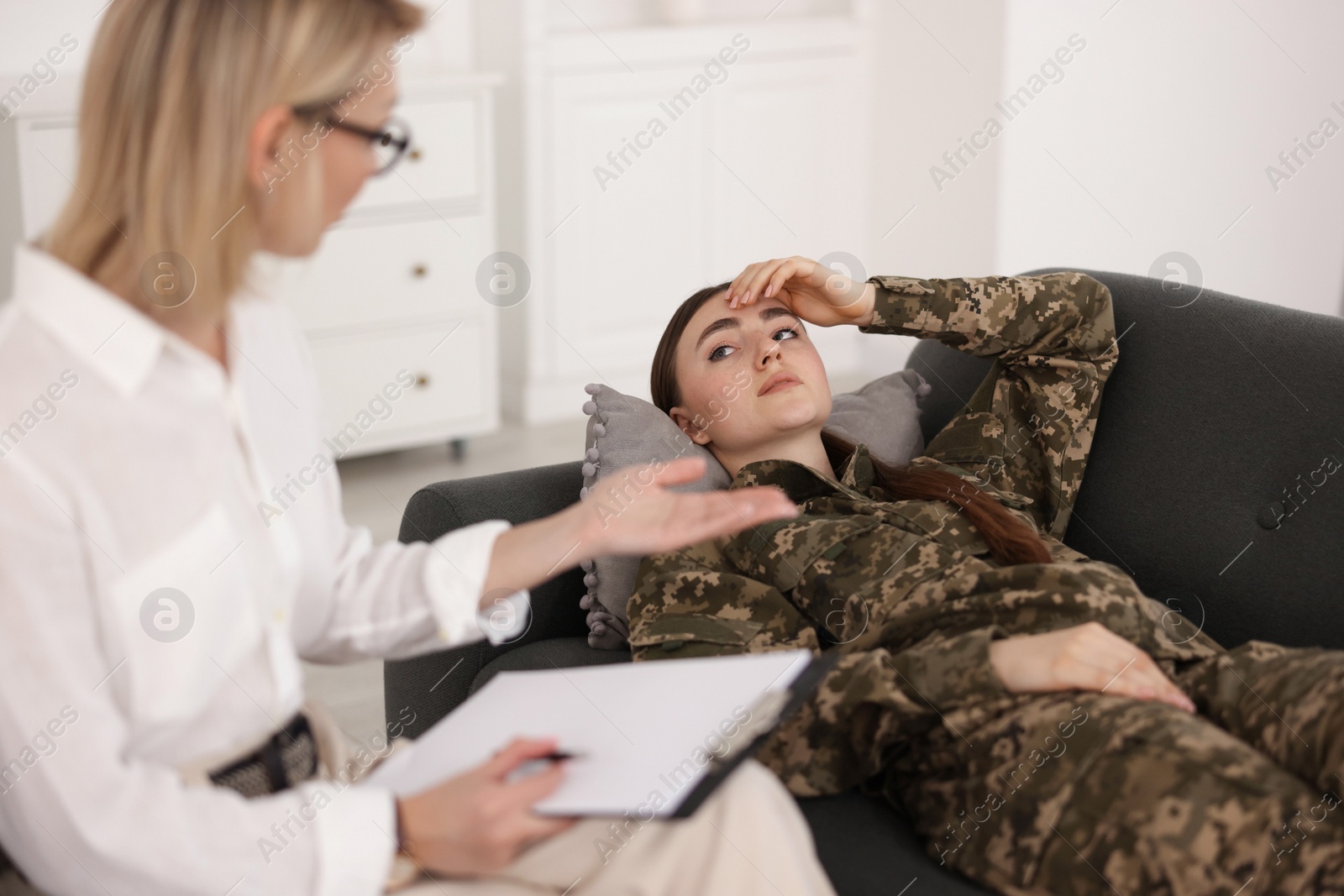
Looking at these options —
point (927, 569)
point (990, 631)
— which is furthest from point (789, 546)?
point (990, 631)

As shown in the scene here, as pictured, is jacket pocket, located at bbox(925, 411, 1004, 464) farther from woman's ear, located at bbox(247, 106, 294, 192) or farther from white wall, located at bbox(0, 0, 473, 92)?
white wall, located at bbox(0, 0, 473, 92)

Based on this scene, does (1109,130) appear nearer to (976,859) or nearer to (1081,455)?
(1081,455)

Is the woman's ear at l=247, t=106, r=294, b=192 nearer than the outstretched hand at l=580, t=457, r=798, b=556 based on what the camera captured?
Yes

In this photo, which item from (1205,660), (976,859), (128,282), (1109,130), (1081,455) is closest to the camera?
(128,282)

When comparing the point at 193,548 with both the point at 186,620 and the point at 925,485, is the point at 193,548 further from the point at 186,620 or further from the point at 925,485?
the point at 925,485

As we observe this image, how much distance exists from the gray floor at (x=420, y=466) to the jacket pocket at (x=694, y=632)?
1.19m

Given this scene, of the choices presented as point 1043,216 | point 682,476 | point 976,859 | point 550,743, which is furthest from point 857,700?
point 1043,216

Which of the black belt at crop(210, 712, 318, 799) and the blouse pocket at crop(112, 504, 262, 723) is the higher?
the blouse pocket at crop(112, 504, 262, 723)

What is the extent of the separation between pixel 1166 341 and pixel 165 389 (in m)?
1.38

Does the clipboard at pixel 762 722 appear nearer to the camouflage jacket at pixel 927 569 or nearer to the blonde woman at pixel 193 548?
the blonde woman at pixel 193 548

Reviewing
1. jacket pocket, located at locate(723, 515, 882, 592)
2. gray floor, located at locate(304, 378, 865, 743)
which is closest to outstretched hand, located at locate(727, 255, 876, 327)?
jacket pocket, located at locate(723, 515, 882, 592)

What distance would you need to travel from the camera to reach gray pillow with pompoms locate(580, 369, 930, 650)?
181 cm

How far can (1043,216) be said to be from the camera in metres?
4.12

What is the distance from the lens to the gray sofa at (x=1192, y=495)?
1.62 m
